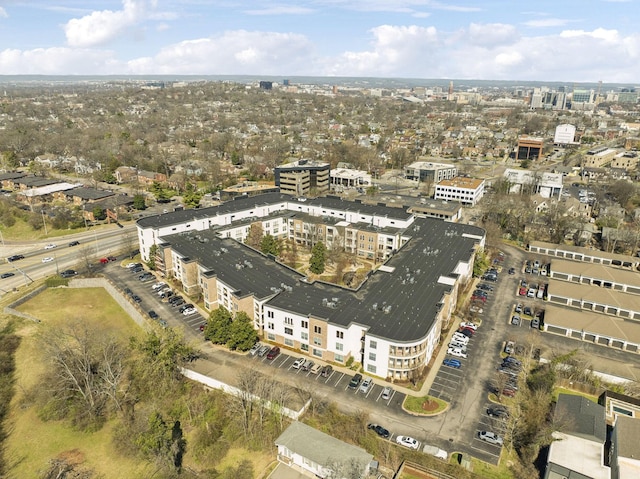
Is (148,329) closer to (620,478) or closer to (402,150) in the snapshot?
(620,478)

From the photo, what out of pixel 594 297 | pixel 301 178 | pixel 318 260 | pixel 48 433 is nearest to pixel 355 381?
pixel 318 260

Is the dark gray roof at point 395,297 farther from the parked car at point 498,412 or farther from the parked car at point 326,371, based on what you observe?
the parked car at point 498,412

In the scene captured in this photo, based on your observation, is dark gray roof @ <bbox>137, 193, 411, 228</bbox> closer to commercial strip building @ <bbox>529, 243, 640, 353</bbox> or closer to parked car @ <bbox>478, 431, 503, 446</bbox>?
commercial strip building @ <bbox>529, 243, 640, 353</bbox>

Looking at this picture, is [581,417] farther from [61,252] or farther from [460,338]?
[61,252]

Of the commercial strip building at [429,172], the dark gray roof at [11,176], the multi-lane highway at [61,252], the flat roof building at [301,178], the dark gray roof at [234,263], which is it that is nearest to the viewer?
the dark gray roof at [234,263]

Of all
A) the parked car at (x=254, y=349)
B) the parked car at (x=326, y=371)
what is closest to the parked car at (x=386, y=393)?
the parked car at (x=326, y=371)
